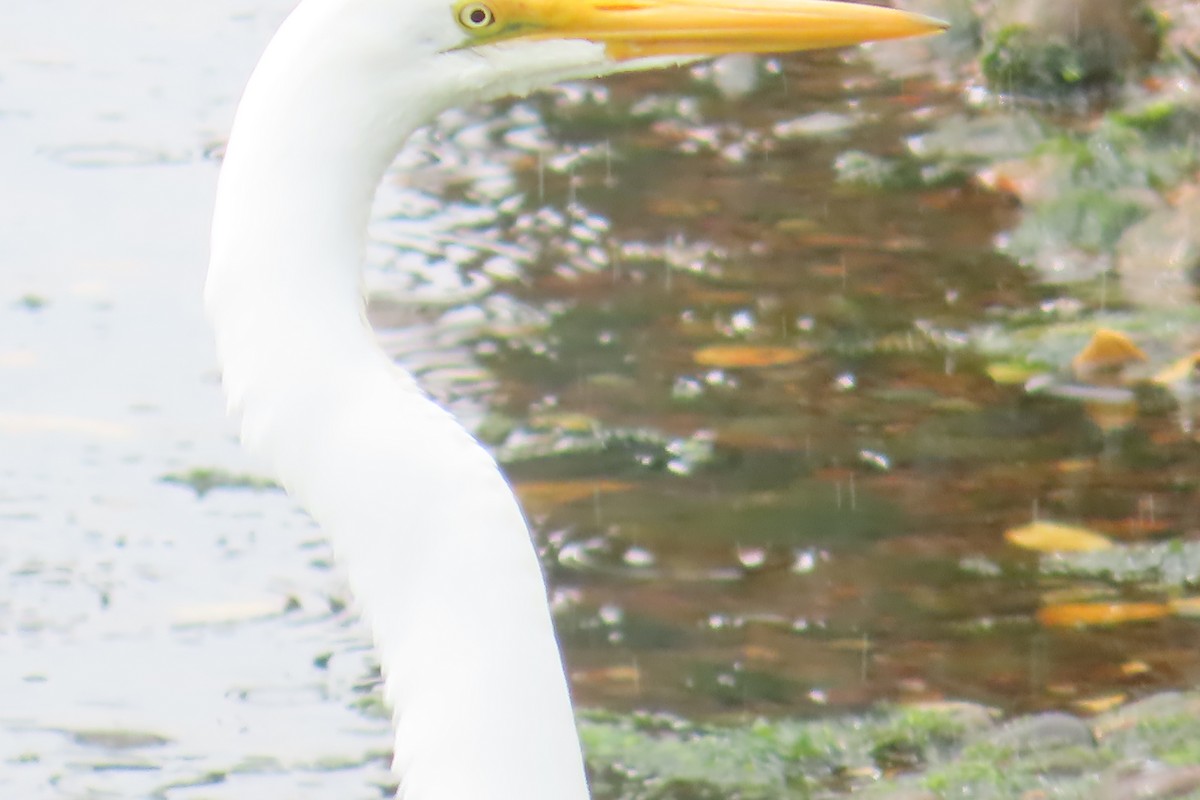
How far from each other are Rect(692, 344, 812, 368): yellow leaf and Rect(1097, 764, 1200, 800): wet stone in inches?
89.4

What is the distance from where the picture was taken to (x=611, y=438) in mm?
5305

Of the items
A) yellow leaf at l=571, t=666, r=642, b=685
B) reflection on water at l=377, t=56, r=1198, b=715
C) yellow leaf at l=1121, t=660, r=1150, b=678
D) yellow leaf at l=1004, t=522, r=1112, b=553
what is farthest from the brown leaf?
yellow leaf at l=1121, t=660, r=1150, b=678

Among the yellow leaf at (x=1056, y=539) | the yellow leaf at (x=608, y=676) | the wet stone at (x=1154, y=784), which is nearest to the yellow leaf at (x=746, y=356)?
the yellow leaf at (x=1056, y=539)

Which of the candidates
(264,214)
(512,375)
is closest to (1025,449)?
(512,375)

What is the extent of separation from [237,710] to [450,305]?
83.9 inches

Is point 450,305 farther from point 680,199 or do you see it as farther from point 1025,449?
point 1025,449

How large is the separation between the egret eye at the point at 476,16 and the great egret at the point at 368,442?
0.30ft

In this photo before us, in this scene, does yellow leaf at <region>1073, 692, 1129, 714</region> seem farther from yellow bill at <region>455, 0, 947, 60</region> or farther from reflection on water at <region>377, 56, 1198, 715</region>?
yellow bill at <region>455, 0, 947, 60</region>

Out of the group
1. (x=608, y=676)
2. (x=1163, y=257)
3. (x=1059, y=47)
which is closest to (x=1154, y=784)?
(x=608, y=676)

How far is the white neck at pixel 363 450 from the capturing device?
2.03 meters

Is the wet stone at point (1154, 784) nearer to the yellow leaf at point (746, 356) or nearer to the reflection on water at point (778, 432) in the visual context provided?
the reflection on water at point (778, 432)

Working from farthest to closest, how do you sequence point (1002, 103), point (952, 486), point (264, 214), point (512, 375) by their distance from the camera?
point (1002, 103) → point (512, 375) → point (952, 486) → point (264, 214)

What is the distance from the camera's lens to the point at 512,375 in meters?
5.64

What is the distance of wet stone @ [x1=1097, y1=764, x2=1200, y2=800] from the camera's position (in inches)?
140
